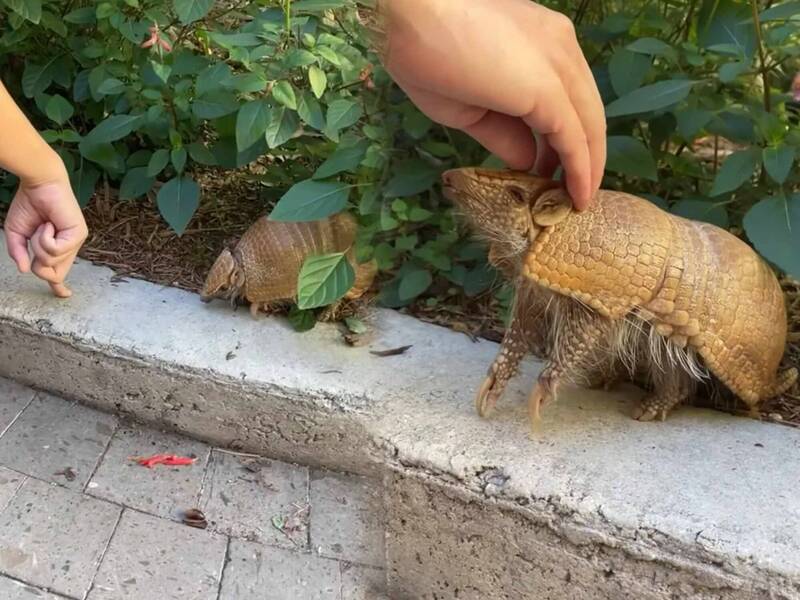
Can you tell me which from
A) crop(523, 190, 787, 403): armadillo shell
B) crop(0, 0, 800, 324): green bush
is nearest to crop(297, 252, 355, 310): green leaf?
crop(0, 0, 800, 324): green bush

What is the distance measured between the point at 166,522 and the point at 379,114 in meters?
1.04

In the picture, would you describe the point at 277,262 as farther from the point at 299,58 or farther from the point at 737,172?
the point at 737,172

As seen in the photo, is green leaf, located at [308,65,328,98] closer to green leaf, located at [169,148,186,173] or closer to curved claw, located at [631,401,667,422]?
green leaf, located at [169,148,186,173]

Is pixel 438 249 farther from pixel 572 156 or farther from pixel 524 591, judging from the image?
pixel 572 156

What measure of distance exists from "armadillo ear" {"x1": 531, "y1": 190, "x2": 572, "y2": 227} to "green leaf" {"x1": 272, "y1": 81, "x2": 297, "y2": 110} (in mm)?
741

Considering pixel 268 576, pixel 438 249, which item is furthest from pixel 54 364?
pixel 438 249

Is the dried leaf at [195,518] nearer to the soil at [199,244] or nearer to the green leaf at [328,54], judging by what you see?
the soil at [199,244]

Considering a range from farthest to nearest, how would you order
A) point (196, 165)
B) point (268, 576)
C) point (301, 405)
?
1. point (196, 165)
2. point (301, 405)
3. point (268, 576)

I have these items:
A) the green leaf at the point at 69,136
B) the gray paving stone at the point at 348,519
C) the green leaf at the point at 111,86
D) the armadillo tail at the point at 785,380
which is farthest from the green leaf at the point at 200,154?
the armadillo tail at the point at 785,380

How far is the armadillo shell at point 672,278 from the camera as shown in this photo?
1.40 m

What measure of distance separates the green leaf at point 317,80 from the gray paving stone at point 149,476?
2.80 ft

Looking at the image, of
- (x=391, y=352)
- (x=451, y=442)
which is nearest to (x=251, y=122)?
(x=391, y=352)

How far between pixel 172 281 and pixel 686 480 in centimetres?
140

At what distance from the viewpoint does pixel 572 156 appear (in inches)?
45.4
